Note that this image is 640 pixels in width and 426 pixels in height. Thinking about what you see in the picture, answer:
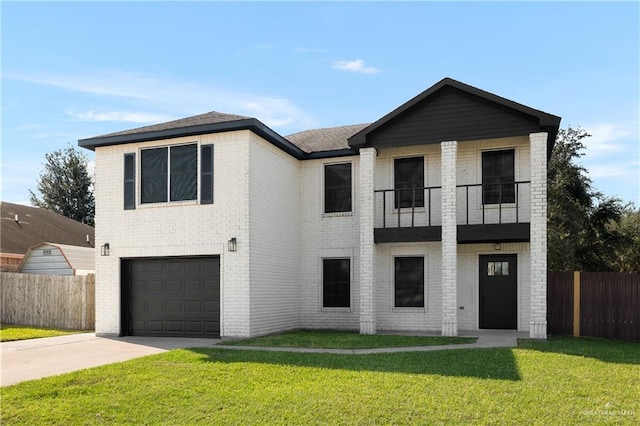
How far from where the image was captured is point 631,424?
6.35 meters

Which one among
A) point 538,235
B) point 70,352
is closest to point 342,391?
point 70,352

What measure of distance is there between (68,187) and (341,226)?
1442 inches

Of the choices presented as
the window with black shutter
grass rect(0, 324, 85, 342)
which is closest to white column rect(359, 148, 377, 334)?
the window with black shutter

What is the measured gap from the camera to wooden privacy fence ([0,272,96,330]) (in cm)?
1791

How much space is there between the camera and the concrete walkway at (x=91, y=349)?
393 inches

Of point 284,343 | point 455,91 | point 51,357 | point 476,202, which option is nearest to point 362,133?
point 455,91

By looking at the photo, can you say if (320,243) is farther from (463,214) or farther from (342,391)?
(342,391)

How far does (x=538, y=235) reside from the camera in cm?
1371

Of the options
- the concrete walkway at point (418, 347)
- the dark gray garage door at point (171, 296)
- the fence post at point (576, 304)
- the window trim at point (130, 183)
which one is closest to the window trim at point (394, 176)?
the concrete walkway at point (418, 347)

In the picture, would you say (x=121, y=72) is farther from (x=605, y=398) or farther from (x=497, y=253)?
(x=605, y=398)

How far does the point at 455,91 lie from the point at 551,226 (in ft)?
41.8

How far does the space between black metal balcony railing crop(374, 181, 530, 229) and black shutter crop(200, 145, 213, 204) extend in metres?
4.63

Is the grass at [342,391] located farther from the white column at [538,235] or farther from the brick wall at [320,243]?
the brick wall at [320,243]

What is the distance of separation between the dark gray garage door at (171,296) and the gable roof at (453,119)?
5536mm
